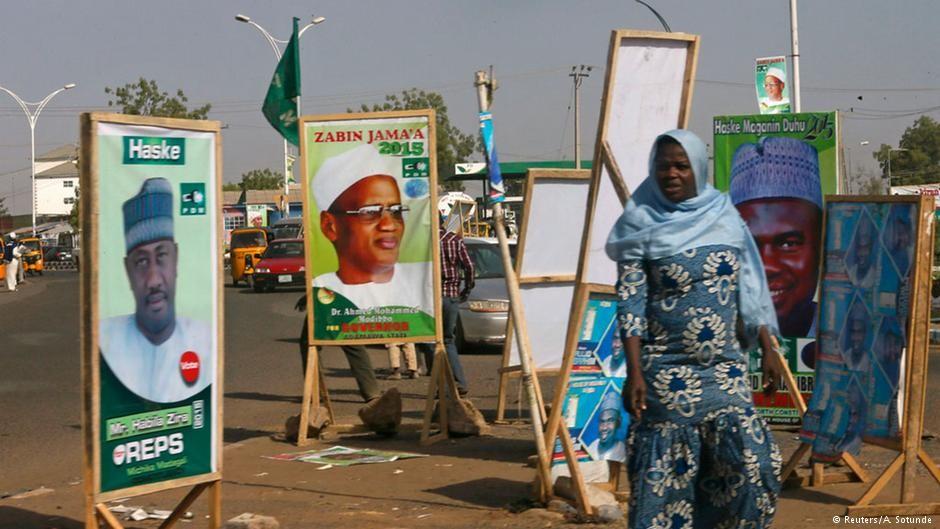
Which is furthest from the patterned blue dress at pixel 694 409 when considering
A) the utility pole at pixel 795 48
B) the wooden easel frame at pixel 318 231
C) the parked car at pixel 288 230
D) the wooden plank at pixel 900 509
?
the parked car at pixel 288 230

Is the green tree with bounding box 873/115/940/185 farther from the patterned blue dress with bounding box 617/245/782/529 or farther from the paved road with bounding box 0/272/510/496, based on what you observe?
the patterned blue dress with bounding box 617/245/782/529

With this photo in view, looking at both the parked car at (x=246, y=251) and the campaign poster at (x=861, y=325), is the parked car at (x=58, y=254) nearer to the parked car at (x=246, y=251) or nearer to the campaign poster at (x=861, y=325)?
the parked car at (x=246, y=251)

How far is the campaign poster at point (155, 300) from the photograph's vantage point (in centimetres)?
618

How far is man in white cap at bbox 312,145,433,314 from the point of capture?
410 inches

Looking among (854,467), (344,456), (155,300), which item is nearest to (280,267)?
(344,456)

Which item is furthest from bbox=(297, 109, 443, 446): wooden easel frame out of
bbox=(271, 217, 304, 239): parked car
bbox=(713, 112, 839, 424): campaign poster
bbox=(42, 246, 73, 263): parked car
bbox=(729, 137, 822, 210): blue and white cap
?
bbox=(42, 246, 73, 263): parked car

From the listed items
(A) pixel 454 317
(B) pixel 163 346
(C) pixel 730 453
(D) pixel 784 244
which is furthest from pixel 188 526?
(A) pixel 454 317

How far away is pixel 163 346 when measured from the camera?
6492mm

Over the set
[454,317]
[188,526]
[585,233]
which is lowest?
[188,526]

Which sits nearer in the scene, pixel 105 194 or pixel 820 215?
pixel 105 194

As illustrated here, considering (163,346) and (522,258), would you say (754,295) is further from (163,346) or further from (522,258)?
(522,258)

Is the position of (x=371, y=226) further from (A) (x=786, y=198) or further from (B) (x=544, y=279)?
(A) (x=786, y=198)

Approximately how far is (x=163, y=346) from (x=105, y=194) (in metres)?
0.85

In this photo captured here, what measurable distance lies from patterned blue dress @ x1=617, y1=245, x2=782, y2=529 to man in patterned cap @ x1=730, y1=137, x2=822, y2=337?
4.89m
